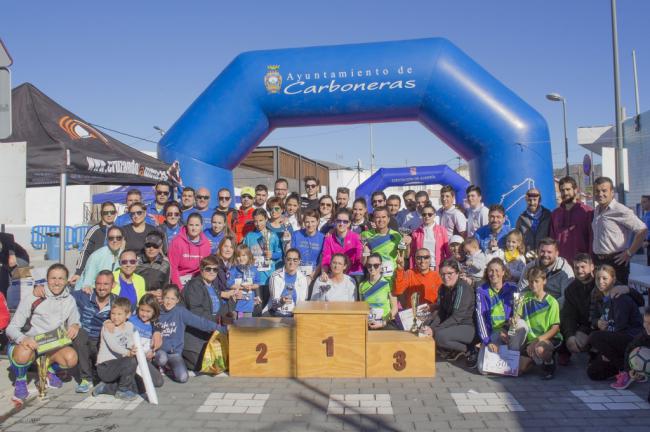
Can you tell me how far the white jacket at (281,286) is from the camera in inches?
243

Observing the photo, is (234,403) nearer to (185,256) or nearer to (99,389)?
(99,389)

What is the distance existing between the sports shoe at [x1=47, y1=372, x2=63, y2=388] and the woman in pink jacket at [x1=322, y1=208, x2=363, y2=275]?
292 centimetres

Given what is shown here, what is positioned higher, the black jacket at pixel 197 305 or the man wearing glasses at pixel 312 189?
the man wearing glasses at pixel 312 189

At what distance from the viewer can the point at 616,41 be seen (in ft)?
34.3

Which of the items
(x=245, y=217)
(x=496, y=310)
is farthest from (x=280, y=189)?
(x=496, y=310)

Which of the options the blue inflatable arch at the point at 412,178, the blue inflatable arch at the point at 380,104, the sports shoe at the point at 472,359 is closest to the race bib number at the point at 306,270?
the sports shoe at the point at 472,359

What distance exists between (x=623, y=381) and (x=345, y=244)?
305 centimetres

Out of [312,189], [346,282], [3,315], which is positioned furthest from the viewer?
[312,189]

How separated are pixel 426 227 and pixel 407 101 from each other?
147 inches

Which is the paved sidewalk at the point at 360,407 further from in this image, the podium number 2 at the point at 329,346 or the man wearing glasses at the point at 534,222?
the man wearing glasses at the point at 534,222

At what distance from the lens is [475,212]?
717 cm

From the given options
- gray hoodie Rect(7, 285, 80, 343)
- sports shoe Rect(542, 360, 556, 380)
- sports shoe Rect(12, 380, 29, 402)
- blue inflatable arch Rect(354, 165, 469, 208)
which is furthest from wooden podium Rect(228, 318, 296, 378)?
blue inflatable arch Rect(354, 165, 469, 208)

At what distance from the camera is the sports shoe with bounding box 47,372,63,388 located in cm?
507

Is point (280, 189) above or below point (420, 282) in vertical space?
above
